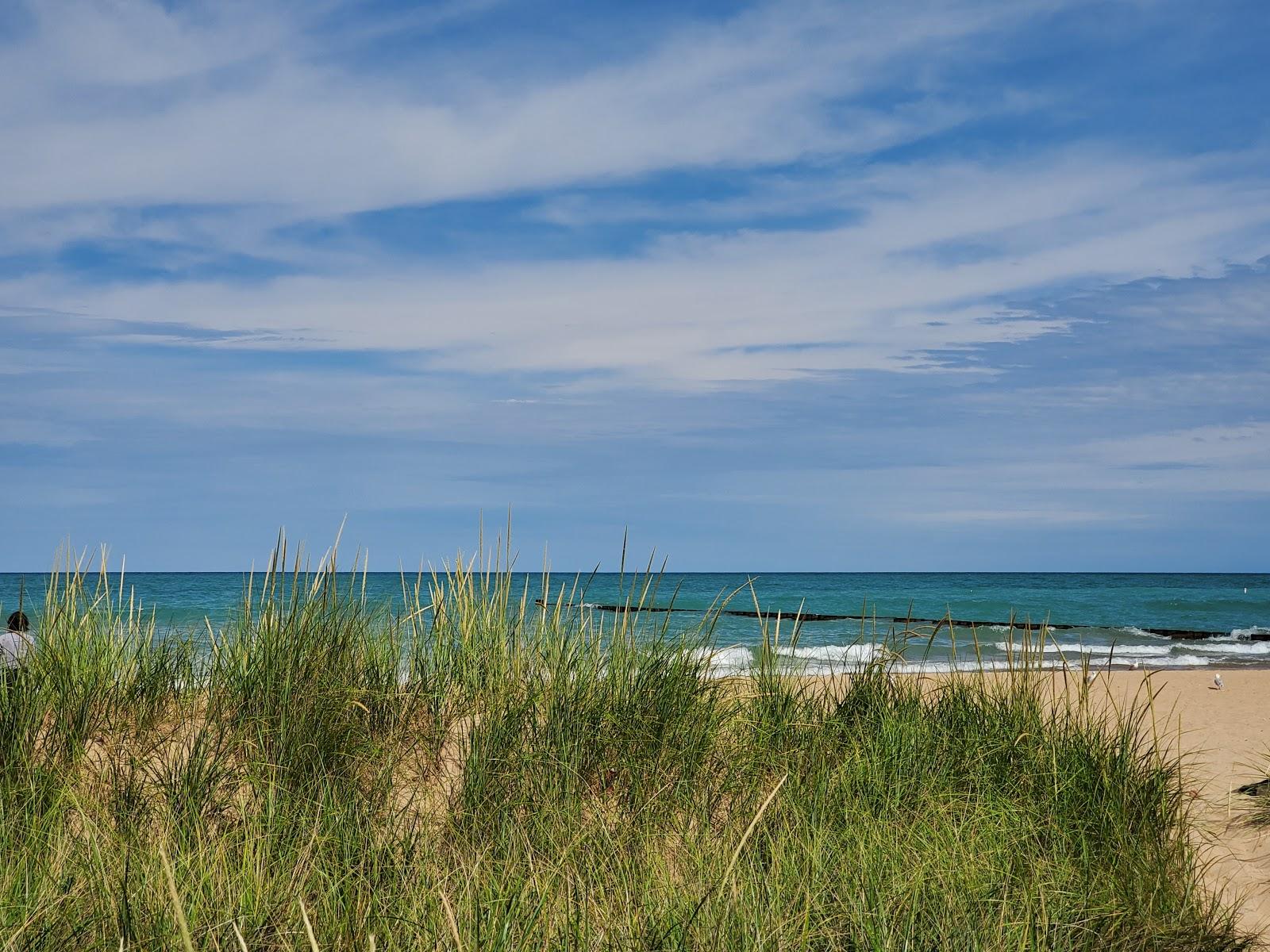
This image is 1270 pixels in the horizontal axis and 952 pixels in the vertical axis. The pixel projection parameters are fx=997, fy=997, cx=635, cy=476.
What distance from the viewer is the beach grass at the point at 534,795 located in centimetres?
284

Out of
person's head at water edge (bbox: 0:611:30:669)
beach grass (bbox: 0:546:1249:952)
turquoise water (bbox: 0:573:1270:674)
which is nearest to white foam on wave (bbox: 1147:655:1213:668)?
turquoise water (bbox: 0:573:1270:674)

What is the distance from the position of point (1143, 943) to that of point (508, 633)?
3045mm

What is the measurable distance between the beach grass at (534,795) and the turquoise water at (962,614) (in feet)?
1.08

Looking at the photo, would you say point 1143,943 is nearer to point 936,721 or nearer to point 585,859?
point 936,721

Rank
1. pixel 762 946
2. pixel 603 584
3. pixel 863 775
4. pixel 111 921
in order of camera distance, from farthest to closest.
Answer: pixel 603 584 → pixel 863 775 → pixel 111 921 → pixel 762 946

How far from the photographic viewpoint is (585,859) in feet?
11.5

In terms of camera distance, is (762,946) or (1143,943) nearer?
(762,946)

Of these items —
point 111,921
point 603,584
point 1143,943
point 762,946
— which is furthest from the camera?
point 603,584

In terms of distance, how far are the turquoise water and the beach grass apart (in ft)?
1.08

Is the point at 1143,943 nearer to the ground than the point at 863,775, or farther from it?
nearer to the ground

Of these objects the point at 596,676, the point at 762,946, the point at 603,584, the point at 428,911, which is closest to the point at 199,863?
the point at 428,911

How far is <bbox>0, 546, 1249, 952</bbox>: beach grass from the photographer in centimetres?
284

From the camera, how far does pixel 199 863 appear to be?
2.90m

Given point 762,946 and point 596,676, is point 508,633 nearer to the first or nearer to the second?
point 596,676
